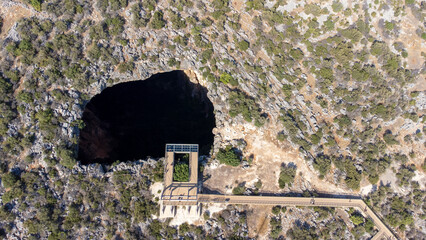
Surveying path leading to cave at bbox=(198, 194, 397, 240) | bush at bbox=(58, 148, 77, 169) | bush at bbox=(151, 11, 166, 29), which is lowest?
path leading to cave at bbox=(198, 194, 397, 240)

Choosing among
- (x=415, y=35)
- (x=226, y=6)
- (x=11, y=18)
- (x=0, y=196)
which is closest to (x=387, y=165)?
(x=415, y=35)

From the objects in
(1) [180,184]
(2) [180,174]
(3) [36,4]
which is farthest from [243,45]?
(3) [36,4]

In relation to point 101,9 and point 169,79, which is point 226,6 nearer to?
point 169,79

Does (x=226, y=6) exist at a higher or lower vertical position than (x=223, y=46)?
higher

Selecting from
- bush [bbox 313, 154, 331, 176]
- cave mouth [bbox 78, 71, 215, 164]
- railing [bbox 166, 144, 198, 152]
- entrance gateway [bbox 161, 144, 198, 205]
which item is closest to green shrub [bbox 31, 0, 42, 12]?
cave mouth [bbox 78, 71, 215, 164]

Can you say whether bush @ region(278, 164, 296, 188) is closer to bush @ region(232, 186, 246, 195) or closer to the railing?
bush @ region(232, 186, 246, 195)

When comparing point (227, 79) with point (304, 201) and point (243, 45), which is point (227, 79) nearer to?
point (243, 45)
